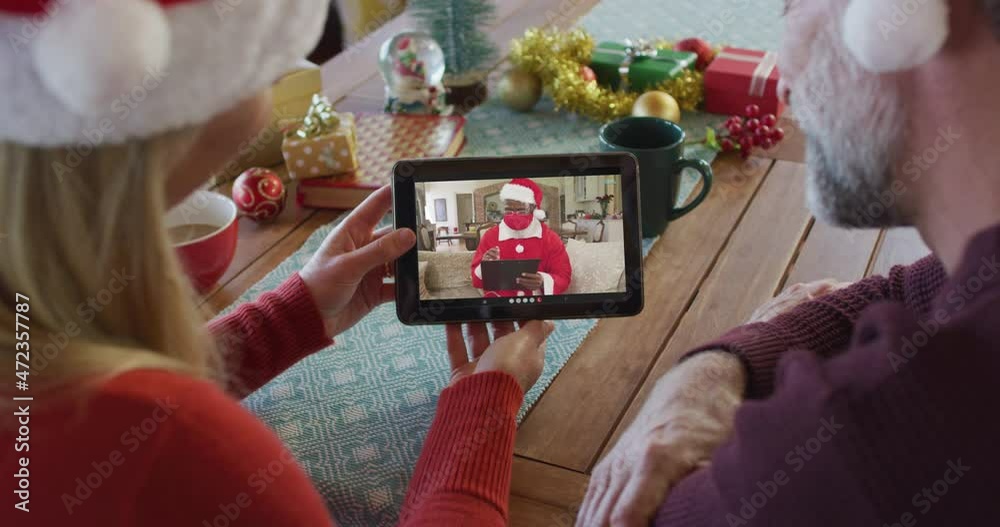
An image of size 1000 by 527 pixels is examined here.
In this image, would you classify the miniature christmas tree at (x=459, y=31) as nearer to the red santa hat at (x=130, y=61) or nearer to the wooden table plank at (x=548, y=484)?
the wooden table plank at (x=548, y=484)

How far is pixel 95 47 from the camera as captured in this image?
37cm

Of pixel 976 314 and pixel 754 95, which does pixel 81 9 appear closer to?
pixel 976 314

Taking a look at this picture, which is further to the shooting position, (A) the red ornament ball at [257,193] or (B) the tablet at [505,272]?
(A) the red ornament ball at [257,193]

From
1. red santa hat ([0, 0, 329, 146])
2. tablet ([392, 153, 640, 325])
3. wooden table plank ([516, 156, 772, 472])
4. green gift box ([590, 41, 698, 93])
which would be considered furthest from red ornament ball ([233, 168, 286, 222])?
red santa hat ([0, 0, 329, 146])

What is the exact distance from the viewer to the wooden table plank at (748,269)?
90 centimetres

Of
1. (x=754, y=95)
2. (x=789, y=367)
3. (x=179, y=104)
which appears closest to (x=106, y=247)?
(x=179, y=104)

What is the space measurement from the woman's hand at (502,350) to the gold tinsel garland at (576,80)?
54 cm

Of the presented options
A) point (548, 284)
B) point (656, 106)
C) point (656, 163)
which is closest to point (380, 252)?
point (548, 284)

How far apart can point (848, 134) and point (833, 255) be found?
449 millimetres

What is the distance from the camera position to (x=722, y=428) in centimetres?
70

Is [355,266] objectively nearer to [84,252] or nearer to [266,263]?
[266,263]

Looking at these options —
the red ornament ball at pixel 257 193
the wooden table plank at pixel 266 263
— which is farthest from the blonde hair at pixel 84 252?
the red ornament ball at pixel 257 193

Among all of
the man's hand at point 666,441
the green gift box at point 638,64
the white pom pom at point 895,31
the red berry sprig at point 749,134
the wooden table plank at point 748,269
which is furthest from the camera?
the green gift box at point 638,64

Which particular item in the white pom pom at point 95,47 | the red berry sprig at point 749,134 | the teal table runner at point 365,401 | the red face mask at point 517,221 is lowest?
the teal table runner at point 365,401
